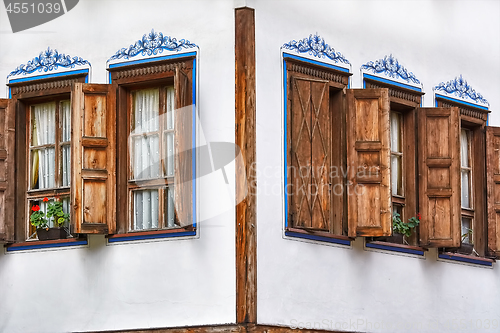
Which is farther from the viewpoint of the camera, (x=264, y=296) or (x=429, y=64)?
(x=429, y=64)

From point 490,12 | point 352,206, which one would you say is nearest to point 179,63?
point 352,206

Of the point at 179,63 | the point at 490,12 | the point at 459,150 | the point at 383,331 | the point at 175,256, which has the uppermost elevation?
the point at 490,12

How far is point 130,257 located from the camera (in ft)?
42.6

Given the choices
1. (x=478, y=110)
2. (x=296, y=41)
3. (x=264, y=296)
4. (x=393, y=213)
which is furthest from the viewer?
(x=478, y=110)

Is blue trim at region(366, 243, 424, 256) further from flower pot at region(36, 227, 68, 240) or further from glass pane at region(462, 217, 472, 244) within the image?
flower pot at region(36, 227, 68, 240)

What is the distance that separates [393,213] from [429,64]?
80.0 inches

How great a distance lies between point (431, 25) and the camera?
15.0 meters

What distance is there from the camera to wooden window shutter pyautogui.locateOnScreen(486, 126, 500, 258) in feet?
49.6

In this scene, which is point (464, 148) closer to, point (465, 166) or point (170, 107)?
point (465, 166)

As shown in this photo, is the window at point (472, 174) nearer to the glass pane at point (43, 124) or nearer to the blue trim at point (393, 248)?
the blue trim at point (393, 248)

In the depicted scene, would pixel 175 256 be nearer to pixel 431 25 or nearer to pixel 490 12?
pixel 431 25

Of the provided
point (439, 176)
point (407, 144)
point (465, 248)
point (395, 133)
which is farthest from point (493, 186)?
point (395, 133)

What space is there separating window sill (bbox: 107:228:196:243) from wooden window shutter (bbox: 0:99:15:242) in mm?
1405

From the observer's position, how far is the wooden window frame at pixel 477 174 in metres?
15.3
